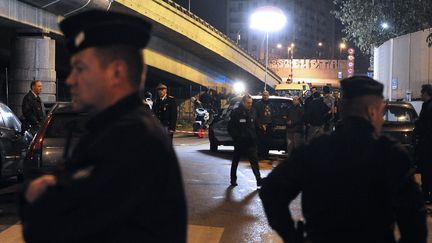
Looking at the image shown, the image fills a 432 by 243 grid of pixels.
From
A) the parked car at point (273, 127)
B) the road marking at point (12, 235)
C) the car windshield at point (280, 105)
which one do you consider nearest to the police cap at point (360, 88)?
the road marking at point (12, 235)

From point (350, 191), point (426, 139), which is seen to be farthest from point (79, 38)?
point (426, 139)

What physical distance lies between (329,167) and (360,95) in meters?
0.43

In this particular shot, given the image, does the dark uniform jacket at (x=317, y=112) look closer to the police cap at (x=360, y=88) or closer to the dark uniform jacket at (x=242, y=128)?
the dark uniform jacket at (x=242, y=128)

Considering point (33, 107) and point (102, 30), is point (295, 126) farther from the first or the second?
point (102, 30)

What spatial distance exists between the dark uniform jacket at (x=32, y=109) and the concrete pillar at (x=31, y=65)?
27.0 feet

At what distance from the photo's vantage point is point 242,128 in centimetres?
1065

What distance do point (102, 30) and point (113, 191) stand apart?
1.73 feet

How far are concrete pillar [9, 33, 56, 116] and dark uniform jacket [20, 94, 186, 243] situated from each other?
60.6ft

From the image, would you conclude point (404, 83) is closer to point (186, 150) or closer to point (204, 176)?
point (186, 150)

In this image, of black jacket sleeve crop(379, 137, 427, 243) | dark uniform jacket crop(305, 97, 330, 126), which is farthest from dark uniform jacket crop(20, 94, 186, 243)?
dark uniform jacket crop(305, 97, 330, 126)

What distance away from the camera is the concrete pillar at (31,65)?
770 inches

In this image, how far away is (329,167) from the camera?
2.54 meters

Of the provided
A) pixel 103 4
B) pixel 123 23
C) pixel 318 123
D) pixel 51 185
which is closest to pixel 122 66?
pixel 123 23

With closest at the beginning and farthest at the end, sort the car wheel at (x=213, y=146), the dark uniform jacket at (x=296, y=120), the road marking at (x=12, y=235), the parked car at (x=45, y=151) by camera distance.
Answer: the road marking at (x=12, y=235) → the parked car at (x=45, y=151) → the dark uniform jacket at (x=296, y=120) → the car wheel at (x=213, y=146)
